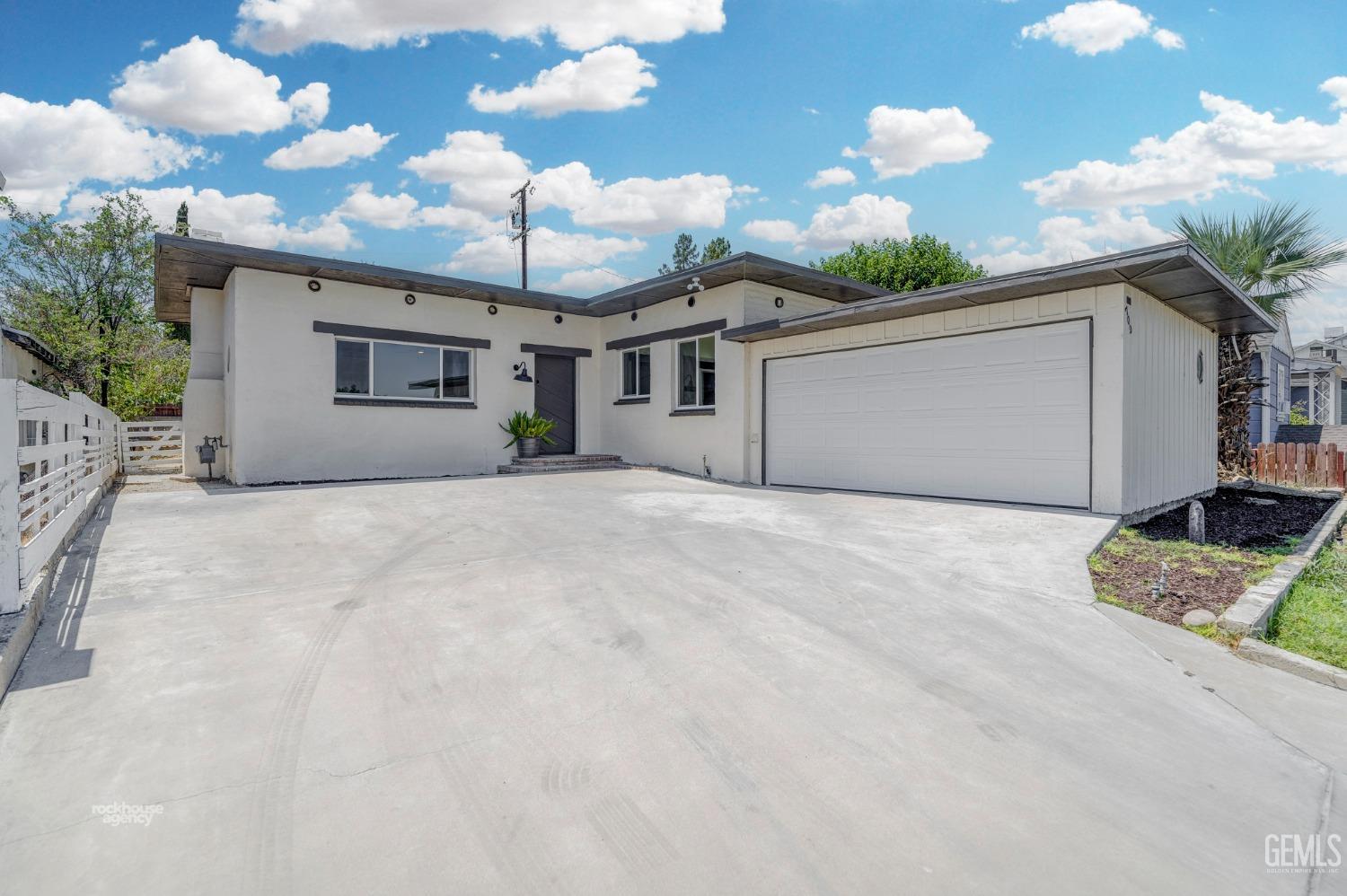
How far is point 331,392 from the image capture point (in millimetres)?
10680

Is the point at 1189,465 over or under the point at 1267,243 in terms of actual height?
under

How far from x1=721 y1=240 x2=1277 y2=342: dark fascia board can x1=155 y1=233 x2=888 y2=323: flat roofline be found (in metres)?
1.16

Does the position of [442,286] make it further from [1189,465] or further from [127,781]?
[1189,465]

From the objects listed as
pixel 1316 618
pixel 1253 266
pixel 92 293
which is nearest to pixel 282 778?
pixel 1316 618

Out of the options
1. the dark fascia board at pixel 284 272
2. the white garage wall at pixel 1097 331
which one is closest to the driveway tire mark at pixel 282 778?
the white garage wall at pixel 1097 331

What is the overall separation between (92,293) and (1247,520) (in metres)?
24.9

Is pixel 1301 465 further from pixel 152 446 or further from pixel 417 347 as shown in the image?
pixel 152 446

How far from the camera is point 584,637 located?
3.35 metres

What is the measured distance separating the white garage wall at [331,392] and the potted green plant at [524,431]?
0.58 feet

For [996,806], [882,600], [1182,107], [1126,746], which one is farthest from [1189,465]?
[996,806]

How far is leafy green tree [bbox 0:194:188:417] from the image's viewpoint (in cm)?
1590

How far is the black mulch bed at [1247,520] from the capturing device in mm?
6906

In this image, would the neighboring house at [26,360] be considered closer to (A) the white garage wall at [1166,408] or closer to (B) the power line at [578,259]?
(A) the white garage wall at [1166,408]

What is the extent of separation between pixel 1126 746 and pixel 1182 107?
32.1ft
